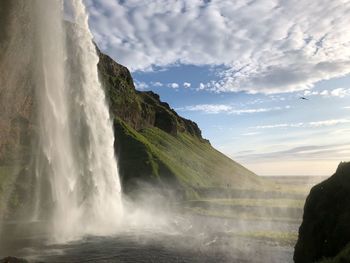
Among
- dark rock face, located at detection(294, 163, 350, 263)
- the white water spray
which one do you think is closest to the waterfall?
the white water spray

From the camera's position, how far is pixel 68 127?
7438 cm

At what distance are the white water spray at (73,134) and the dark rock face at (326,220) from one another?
122 ft

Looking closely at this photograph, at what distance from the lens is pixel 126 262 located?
42.2 m

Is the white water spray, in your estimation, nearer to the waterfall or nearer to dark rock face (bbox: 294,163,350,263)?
the waterfall

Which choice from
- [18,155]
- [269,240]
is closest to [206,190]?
[18,155]

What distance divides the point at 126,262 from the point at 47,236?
21.6 m

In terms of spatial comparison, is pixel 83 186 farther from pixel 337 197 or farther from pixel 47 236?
pixel 337 197

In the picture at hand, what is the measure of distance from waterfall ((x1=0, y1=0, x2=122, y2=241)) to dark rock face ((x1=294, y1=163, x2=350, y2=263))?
36.3m

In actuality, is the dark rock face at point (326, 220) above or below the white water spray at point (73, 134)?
below

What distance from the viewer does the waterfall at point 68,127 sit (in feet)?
226

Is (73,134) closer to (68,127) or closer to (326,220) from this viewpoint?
(68,127)

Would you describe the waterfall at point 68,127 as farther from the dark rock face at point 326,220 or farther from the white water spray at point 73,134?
the dark rock face at point 326,220

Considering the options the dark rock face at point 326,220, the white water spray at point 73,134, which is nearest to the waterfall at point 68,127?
the white water spray at point 73,134

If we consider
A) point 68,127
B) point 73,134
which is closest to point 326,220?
point 68,127
